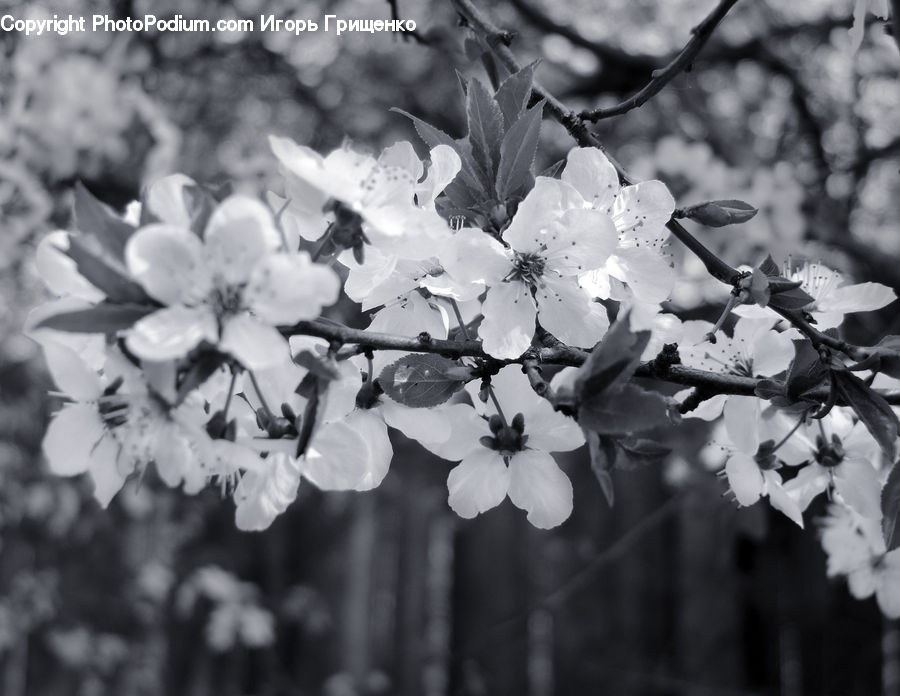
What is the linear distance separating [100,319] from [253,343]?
0.34 feet

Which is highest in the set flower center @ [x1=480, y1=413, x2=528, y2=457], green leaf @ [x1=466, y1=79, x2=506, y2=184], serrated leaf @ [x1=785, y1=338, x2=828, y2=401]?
green leaf @ [x1=466, y1=79, x2=506, y2=184]

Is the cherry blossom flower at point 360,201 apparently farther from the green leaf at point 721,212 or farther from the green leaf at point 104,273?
the green leaf at point 721,212

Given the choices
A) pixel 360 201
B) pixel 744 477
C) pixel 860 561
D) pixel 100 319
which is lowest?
pixel 860 561

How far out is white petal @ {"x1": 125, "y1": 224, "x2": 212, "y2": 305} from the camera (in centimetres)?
57

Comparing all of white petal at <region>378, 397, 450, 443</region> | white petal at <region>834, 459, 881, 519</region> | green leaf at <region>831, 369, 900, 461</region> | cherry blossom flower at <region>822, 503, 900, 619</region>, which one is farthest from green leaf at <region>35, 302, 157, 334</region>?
cherry blossom flower at <region>822, 503, 900, 619</region>

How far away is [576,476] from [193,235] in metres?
2.87

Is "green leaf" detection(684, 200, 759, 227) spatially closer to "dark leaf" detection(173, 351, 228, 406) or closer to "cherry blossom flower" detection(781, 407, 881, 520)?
"cherry blossom flower" detection(781, 407, 881, 520)

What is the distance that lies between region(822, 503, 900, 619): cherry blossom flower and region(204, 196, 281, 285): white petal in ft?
2.69

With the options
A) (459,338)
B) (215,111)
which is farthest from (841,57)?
(459,338)

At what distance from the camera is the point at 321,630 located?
434 cm

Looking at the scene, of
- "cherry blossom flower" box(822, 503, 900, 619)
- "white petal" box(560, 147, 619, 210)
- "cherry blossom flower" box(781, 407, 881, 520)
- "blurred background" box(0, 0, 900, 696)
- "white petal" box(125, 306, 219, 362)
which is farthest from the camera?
"blurred background" box(0, 0, 900, 696)

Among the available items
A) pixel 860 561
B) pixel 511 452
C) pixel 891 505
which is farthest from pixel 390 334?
pixel 860 561

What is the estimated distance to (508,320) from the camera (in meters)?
0.73

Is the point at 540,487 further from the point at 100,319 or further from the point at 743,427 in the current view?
the point at 100,319
